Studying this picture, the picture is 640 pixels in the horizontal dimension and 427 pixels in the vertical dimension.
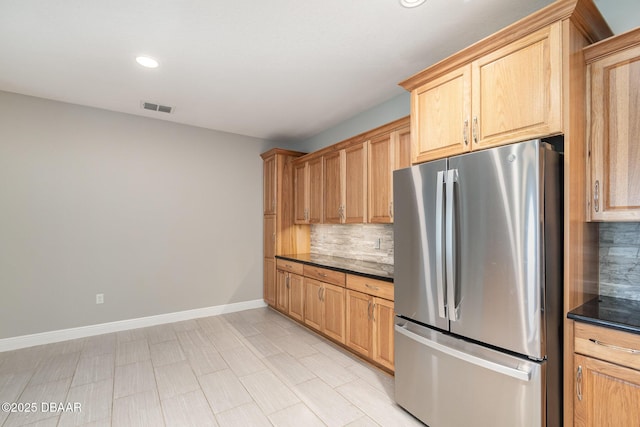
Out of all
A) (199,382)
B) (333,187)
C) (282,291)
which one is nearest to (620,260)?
(333,187)

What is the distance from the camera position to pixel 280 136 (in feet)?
16.1

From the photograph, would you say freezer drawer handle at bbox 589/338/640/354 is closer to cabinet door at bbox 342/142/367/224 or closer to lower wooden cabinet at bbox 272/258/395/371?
lower wooden cabinet at bbox 272/258/395/371

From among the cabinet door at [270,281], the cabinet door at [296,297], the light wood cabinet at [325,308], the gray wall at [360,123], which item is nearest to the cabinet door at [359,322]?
the light wood cabinet at [325,308]

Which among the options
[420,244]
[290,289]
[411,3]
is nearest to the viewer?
[411,3]

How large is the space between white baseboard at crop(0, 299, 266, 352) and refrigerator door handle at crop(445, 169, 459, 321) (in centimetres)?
364

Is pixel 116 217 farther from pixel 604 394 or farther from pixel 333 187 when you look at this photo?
pixel 604 394

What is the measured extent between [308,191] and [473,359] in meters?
3.01

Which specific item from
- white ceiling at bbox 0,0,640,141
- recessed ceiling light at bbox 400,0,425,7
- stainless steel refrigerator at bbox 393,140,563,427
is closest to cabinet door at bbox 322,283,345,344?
stainless steel refrigerator at bbox 393,140,563,427

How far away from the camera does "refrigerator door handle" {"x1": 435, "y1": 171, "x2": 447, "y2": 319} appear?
188 cm

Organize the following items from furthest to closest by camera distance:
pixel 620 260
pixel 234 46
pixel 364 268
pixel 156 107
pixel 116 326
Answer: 1. pixel 116 326
2. pixel 156 107
3. pixel 364 268
4. pixel 234 46
5. pixel 620 260

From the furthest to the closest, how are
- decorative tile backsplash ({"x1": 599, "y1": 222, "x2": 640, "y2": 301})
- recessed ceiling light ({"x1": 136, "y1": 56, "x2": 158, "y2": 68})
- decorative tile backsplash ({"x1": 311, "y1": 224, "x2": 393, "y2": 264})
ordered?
decorative tile backsplash ({"x1": 311, "y1": 224, "x2": 393, "y2": 264}), recessed ceiling light ({"x1": 136, "y1": 56, "x2": 158, "y2": 68}), decorative tile backsplash ({"x1": 599, "y1": 222, "x2": 640, "y2": 301})

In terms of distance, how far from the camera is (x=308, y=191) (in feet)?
14.0

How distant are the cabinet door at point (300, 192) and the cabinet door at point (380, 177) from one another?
1350mm

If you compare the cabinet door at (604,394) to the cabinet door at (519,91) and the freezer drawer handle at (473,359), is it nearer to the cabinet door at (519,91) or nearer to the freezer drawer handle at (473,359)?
the freezer drawer handle at (473,359)
